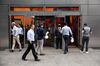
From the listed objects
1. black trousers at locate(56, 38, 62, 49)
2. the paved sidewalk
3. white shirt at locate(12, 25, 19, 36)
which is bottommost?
the paved sidewalk

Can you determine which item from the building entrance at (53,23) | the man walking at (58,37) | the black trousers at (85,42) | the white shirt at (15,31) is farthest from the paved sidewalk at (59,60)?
the building entrance at (53,23)

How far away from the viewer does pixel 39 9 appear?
24.2 metres

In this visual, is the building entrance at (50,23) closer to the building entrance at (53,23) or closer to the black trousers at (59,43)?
the building entrance at (53,23)

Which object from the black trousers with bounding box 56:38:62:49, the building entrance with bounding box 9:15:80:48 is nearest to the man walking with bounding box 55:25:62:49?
the black trousers with bounding box 56:38:62:49

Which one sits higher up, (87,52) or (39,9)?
(39,9)

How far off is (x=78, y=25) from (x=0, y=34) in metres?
5.56

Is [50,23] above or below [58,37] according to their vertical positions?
above

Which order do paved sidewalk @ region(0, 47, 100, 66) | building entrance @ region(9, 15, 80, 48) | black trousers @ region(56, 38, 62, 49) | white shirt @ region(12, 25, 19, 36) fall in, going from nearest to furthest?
paved sidewalk @ region(0, 47, 100, 66)
white shirt @ region(12, 25, 19, 36)
black trousers @ region(56, 38, 62, 49)
building entrance @ region(9, 15, 80, 48)

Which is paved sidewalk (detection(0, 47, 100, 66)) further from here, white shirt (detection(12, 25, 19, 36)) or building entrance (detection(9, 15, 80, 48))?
building entrance (detection(9, 15, 80, 48))

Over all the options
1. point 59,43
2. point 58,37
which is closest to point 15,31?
point 58,37

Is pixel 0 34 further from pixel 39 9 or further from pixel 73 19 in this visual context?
pixel 73 19

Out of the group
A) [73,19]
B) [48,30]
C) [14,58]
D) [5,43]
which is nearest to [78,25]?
[73,19]

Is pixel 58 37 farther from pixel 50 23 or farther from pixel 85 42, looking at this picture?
pixel 85 42

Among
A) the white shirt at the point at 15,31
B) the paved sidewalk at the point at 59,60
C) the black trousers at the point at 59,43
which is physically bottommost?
the paved sidewalk at the point at 59,60
